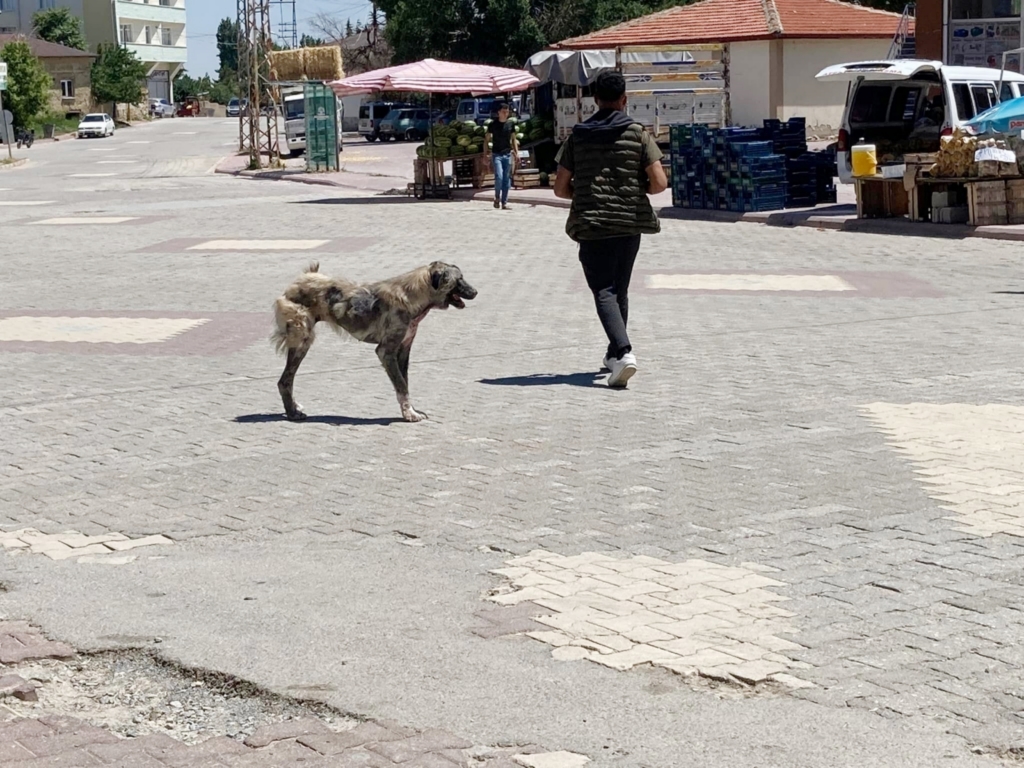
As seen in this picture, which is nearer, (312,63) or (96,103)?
(312,63)

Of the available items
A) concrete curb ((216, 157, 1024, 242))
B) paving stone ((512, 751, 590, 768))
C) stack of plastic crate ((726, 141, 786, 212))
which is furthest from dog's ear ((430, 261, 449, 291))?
stack of plastic crate ((726, 141, 786, 212))

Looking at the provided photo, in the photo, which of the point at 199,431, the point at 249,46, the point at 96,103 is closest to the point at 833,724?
the point at 199,431

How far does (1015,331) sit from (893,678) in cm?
787

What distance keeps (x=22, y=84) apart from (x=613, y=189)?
7730cm

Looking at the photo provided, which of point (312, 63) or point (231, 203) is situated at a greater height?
point (312, 63)

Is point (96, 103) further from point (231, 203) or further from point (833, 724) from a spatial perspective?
point (833, 724)

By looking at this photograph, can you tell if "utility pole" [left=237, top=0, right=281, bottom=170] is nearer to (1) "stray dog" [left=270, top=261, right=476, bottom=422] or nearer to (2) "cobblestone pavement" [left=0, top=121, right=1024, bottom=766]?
(2) "cobblestone pavement" [left=0, top=121, right=1024, bottom=766]

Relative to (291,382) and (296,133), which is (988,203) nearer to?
(291,382)

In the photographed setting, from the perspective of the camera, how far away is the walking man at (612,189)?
9.82 metres

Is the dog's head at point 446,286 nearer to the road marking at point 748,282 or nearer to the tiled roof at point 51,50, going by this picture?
the road marking at point 748,282

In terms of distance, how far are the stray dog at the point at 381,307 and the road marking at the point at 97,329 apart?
3.77 meters

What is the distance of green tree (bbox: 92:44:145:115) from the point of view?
104 m

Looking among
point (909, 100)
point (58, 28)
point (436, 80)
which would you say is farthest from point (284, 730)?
point (58, 28)

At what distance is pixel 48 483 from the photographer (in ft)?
25.0
